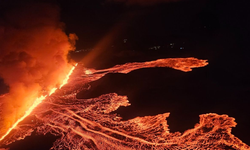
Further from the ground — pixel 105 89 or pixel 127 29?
pixel 127 29

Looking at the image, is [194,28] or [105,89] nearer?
[105,89]

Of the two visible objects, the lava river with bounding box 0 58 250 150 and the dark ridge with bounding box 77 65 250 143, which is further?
the dark ridge with bounding box 77 65 250 143

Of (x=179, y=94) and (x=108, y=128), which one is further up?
(x=179, y=94)

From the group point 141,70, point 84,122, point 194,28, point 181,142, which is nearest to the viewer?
point 181,142

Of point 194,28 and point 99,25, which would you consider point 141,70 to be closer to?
point 194,28

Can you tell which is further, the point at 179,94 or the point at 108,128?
the point at 179,94

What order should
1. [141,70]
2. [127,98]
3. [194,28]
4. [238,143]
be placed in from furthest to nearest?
[194,28] < [141,70] < [127,98] < [238,143]

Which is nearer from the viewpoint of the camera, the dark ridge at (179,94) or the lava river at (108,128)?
the lava river at (108,128)

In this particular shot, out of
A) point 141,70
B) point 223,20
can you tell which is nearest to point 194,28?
A: point 223,20
